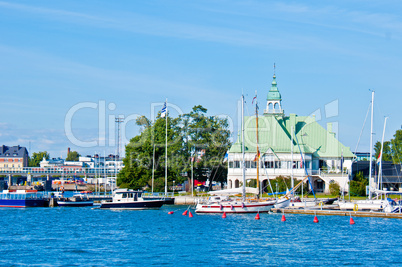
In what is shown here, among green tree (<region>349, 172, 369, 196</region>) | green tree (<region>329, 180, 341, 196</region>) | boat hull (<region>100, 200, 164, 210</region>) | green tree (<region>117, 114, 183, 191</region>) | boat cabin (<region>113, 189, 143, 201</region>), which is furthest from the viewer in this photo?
green tree (<region>117, 114, 183, 191</region>)

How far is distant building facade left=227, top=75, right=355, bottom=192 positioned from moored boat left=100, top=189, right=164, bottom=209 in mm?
19764

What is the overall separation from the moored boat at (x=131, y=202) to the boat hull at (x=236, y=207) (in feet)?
34.9

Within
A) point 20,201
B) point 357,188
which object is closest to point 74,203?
point 20,201

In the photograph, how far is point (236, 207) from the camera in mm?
73188

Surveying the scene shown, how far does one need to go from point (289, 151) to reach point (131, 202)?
2983 centimetres

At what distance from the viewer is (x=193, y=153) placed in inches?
4129

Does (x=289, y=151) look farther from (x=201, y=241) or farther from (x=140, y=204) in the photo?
(x=201, y=241)

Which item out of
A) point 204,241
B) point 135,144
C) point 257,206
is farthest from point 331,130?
point 204,241

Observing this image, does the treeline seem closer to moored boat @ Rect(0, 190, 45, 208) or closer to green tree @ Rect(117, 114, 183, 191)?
green tree @ Rect(117, 114, 183, 191)

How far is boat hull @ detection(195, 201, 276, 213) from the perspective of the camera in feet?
239

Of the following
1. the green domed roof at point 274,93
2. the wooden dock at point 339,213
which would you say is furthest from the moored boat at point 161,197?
the green domed roof at point 274,93

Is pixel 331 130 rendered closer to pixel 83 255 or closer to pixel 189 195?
pixel 189 195

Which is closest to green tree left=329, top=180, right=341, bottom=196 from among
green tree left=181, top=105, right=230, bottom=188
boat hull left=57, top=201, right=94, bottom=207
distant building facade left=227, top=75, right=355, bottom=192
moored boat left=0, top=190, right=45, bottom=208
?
distant building facade left=227, top=75, right=355, bottom=192

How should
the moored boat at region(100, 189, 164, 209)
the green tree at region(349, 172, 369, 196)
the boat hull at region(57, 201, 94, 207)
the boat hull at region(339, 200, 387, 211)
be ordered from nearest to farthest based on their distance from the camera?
1. the boat hull at region(339, 200, 387, 211)
2. the moored boat at region(100, 189, 164, 209)
3. the green tree at region(349, 172, 369, 196)
4. the boat hull at region(57, 201, 94, 207)
